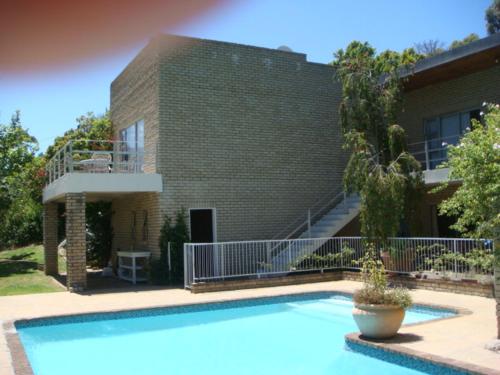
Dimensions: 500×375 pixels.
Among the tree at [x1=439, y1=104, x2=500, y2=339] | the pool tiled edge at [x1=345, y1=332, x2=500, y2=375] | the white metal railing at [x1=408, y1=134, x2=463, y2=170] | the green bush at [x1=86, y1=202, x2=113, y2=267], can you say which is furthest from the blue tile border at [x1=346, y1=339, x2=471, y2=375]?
the green bush at [x1=86, y1=202, x2=113, y2=267]

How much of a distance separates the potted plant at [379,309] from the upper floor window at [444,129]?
32.3 feet

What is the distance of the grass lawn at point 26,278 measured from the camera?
16453 millimetres

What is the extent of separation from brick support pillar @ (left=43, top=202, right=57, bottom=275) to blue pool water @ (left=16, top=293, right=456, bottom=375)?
33.2 feet

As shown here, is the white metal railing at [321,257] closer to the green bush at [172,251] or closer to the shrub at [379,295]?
the green bush at [172,251]

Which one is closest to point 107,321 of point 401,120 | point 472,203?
point 472,203

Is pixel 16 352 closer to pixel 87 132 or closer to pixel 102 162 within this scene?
pixel 102 162

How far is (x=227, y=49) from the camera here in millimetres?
18297

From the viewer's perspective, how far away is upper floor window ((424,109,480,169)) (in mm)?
17750

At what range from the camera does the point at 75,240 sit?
15586mm

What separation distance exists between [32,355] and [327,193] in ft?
43.2

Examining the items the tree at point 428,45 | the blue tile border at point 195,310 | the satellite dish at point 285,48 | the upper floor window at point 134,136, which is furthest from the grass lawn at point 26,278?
the tree at point 428,45

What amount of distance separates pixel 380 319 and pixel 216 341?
3.53m

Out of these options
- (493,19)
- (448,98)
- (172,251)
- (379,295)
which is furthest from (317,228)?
(493,19)

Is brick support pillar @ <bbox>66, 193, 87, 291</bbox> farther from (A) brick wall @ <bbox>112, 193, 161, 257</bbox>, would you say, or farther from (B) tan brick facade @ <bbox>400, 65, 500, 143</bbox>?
(B) tan brick facade @ <bbox>400, 65, 500, 143</bbox>
